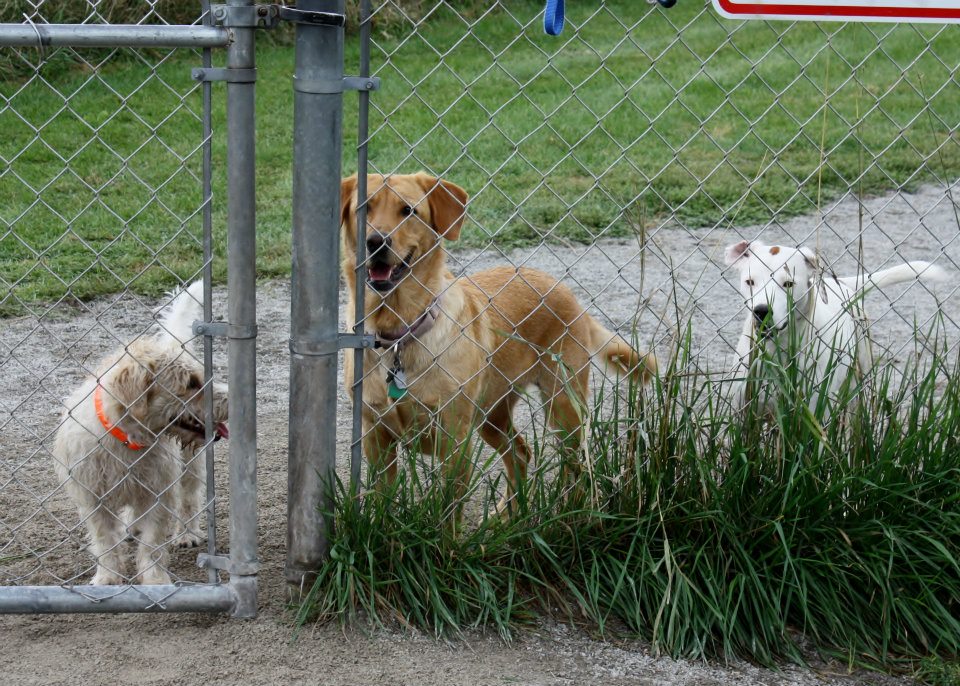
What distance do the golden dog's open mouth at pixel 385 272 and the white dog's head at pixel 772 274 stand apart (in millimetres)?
1288

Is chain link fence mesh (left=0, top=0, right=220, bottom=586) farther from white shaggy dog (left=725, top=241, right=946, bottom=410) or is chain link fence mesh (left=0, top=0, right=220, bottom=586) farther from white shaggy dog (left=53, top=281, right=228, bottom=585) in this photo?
white shaggy dog (left=725, top=241, right=946, bottom=410)

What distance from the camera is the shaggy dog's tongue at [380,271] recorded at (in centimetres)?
352

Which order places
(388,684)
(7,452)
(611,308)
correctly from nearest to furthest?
(388,684) < (7,452) < (611,308)

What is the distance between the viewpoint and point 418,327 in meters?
3.47

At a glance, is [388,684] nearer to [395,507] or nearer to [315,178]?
[395,507]

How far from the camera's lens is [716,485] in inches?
112

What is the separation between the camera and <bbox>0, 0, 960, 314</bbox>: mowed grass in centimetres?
631

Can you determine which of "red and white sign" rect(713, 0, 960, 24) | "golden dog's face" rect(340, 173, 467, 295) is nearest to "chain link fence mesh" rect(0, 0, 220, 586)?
"golden dog's face" rect(340, 173, 467, 295)

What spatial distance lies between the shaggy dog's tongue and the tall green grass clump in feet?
2.85

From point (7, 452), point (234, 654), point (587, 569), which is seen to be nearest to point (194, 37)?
point (234, 654)

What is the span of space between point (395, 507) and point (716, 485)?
0.86m

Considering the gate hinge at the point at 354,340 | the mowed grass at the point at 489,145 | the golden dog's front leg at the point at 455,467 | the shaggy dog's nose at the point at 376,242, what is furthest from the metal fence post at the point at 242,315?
the mowed grass at the point at 489,145

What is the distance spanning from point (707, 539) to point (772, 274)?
146 centimetres

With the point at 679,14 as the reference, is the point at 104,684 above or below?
below
